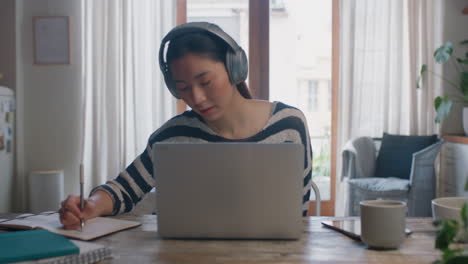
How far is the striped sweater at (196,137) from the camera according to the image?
142cm

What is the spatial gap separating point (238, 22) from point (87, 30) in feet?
4.06

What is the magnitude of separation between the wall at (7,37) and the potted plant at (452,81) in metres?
3.20

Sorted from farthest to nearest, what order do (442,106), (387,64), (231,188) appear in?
(387,64) → (442,106) → (231,188)

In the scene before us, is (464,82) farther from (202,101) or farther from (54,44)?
(54,44)

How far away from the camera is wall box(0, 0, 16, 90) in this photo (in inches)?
153

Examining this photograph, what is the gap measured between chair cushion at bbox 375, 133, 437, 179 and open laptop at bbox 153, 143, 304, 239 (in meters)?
2.86

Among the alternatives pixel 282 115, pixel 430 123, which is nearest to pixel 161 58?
pixel 282 115

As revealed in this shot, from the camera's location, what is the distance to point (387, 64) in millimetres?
3965

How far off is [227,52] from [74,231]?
0.62 meters

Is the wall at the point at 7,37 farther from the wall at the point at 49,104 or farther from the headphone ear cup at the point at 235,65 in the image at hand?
the headphone ear cup at the point at 235,65

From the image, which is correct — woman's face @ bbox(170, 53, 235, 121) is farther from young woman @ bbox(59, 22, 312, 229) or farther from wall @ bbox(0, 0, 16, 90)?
wall @ bbox(0, 0, 16, 90)

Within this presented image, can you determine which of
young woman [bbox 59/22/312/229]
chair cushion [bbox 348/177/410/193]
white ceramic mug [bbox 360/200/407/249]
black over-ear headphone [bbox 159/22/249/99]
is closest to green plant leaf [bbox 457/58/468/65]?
chair cushion [bbox 348/177/410/193]

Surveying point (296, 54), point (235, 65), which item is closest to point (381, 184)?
point (296, 54)

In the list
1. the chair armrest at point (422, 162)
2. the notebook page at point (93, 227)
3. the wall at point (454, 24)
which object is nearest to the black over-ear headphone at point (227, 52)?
the notebook page at point (93, 227)
